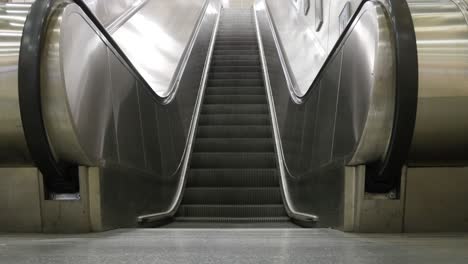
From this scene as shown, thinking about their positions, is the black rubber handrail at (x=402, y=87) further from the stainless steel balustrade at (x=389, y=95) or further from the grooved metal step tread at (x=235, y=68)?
the grooved metal step tread at (x=235, y=68)

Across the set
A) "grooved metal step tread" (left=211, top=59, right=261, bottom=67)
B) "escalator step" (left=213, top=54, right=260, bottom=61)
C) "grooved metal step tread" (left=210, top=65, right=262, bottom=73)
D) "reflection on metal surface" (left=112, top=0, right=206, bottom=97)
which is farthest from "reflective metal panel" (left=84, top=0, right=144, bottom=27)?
"escalator step" (left=213, top=54, right=260, bottom=61)

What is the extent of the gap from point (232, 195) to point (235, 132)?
1105mm

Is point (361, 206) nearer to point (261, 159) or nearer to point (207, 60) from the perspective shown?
point (261, 159)

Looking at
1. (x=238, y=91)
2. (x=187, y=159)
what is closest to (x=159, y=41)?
(x=187, y=159)

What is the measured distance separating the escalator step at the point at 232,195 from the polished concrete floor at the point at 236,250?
88.8 inches

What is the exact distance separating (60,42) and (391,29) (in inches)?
53.8

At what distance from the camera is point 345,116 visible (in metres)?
1.93

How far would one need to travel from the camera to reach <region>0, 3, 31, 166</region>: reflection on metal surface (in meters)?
1.71

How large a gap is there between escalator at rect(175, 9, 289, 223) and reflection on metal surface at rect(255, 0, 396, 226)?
1.64 ft

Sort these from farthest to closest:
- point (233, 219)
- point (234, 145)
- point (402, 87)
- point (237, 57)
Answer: point (237, 57), point (234, 145), point (233, 219), point (402, 87)

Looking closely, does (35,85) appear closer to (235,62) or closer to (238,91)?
(238,91)

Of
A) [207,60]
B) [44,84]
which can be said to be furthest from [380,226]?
[207,60]

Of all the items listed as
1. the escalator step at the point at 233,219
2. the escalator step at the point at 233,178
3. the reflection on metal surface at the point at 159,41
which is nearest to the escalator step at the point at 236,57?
the reflection on metal surface at the point at 159,41

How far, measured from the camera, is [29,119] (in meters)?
1.55
